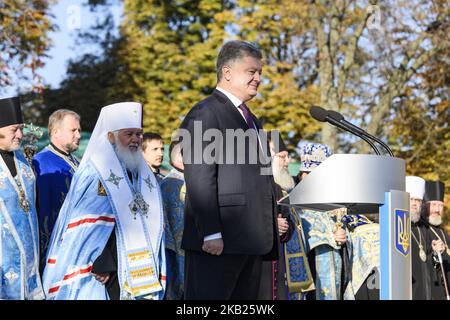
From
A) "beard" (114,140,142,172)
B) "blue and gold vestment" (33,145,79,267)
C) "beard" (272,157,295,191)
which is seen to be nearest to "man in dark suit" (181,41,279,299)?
"beard" (114,140,142,172)

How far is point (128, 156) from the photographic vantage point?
6242mm

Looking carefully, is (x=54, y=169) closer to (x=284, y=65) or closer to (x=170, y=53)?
(x=284, y=65)

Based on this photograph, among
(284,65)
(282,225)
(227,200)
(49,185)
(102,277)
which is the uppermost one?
(284,65)

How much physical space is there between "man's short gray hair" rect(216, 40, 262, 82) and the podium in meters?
1.08

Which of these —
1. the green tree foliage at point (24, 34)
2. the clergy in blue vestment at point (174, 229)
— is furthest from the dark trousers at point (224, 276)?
the green tree foliage at point (24, 34)

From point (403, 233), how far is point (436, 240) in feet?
16.8

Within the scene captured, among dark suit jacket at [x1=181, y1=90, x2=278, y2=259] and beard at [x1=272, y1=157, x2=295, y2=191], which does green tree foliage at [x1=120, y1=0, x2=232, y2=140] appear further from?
dark suit jacket at [x1=181, y1=90, x2=278, y2=259]

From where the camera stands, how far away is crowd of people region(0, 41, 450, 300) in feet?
15.8

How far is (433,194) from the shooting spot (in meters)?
9.70

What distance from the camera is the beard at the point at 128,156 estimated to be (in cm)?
621

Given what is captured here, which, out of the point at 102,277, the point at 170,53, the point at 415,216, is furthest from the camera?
the point at 170,53

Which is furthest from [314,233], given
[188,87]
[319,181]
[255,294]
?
[188,87]

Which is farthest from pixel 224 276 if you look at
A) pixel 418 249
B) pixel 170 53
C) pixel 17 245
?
pixel 170 53

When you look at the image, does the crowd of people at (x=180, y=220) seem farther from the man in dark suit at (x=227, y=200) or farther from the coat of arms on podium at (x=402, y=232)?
the coat of arms on podium at (x=402, y=232)
